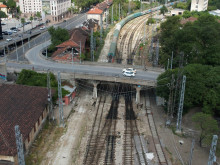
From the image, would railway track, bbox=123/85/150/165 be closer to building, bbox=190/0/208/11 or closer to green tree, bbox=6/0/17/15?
green tree, bbox=6/0/17/15

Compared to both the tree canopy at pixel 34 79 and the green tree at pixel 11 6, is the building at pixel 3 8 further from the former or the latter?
the tree canopy at pixel 34 79

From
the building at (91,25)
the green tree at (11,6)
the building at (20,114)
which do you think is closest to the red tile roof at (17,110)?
the building at (20,114)

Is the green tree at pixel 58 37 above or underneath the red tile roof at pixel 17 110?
above

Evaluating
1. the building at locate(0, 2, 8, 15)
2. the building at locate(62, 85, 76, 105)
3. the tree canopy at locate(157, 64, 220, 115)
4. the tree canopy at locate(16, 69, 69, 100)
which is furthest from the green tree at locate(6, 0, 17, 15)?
the tree canopy at locate(157, 64, 220, 115)

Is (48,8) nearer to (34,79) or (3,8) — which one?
(3,8)

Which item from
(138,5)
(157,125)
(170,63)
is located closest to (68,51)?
(170,63)
